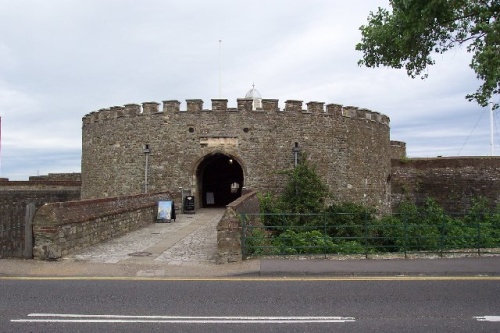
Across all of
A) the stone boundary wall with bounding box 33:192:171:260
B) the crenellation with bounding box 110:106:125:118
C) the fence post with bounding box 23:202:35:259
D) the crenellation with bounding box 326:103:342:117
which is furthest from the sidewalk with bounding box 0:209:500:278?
the crenellation with bounding box 326:103:342:117

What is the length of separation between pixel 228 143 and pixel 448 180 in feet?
49.9

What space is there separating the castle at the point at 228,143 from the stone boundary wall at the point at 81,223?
561 cm

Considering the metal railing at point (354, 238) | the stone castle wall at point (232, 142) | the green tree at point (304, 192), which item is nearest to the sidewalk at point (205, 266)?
the metal railing at point (354, 238)

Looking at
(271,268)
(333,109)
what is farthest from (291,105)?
(271,268)

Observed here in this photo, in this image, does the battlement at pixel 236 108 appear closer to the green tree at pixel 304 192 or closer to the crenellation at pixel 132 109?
the crenellation at pixel 132 109

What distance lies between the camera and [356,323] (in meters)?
5.54

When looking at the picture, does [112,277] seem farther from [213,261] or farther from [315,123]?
[315,123]

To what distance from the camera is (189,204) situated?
21.5m

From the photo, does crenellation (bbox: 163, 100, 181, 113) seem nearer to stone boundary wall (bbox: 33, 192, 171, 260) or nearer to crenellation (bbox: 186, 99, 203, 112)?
crenellation (bbox: 186, 99, 203, 112)

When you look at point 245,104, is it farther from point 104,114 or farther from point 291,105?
point 104,114

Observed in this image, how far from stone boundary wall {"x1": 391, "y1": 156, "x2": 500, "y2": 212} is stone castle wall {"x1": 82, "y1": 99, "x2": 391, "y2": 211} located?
6.65 metres

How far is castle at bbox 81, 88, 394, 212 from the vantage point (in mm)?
22047

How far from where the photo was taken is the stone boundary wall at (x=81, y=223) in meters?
9.92

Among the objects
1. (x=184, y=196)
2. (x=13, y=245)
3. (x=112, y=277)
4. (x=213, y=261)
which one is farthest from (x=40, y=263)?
(x=184, y=196)
